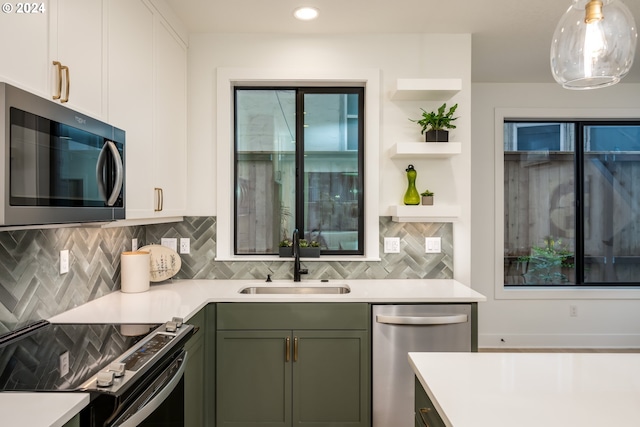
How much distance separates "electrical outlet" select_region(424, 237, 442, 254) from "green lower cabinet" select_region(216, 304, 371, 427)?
0.79 metres

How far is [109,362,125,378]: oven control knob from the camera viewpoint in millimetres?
1139

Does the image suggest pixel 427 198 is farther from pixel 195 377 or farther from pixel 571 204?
pixel 571 204

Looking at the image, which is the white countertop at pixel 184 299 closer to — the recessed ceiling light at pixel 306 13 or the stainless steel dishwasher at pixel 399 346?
the stainless steel dishwasher at pixel 399 346

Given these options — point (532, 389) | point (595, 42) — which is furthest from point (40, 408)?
point (595, 42)

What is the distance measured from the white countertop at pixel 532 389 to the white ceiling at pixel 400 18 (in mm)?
2060

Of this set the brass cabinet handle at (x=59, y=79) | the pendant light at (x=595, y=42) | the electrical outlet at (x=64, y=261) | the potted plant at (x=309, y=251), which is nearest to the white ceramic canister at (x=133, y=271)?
the electrical outlet at (x=64, y=261)

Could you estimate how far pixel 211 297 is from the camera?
2262 millimetres

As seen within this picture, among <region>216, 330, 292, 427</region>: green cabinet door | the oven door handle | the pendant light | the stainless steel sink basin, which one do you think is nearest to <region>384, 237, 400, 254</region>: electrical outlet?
the stainless steel sink basin

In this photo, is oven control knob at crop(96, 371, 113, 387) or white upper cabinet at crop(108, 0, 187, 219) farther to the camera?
white upper cabinet at crop(108, 0, 187, 219)

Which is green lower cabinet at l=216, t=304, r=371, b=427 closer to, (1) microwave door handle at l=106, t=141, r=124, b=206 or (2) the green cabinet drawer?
(2) the green cabinet drawer

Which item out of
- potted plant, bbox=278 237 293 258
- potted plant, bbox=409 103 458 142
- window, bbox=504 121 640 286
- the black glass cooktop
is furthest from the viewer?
window, bbox=504 121 640 286

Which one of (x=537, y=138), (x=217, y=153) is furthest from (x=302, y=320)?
(x=537, y=138)

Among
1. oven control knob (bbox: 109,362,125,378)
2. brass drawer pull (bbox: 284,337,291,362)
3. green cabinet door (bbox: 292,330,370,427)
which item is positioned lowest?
green cabinet door (bbox: 292,330,370,427)

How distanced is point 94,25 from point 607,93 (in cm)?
442
